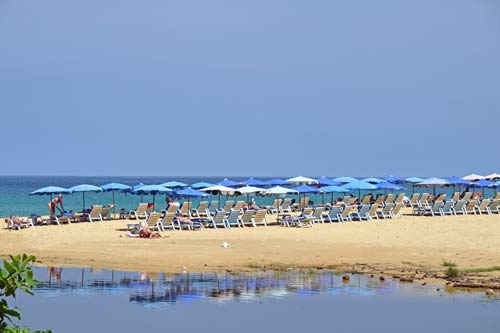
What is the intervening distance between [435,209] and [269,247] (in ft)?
39.8

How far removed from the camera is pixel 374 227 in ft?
84.0

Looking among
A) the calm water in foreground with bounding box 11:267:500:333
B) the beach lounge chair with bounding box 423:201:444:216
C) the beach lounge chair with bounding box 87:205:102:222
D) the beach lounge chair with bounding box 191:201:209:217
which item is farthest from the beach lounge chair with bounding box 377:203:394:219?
the calm water in foreground with bounding box 11:267:500:333

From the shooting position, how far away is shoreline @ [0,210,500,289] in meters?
16.5

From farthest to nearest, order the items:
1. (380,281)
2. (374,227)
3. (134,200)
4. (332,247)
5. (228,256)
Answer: (134,200), (374,227), (332,247), (228,256), (380,281)

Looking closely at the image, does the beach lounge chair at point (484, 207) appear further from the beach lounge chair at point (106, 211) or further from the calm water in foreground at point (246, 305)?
the calm water in foreground at point (246, 305)

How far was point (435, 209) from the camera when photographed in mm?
30438

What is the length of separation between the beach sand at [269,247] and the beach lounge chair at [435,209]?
3687 mm

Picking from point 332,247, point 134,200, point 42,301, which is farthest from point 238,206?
point 134,200

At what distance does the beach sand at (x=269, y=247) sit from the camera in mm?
17016

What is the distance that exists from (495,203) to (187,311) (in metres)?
23.0

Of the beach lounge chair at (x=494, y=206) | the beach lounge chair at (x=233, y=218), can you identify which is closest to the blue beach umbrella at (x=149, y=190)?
the beach lounge chair at (x=233, y=218)

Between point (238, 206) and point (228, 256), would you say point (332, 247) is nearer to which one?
point (228, 256)

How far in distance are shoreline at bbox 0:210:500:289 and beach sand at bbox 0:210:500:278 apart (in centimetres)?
2

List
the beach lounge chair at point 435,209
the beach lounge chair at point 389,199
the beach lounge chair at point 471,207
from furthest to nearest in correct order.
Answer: the beach lounge chair at point 471,207, the beach lounge chair at point 389,199, the beach lounge chair at point 435,209
